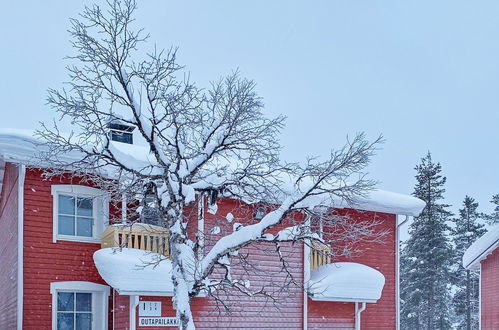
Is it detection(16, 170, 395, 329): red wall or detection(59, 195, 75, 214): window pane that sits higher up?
detection(59, 195, 75, 214): window pane

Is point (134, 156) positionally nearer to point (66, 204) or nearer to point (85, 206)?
point (85, 206)

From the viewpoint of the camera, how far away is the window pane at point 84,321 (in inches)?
537

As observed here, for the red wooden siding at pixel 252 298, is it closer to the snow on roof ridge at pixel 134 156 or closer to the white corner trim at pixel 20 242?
the snow on roof ridge at pixel 134 156

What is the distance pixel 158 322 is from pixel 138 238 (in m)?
1.87

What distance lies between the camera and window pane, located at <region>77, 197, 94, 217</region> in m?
14.0

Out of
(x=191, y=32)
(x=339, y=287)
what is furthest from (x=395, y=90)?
(x=339, y=287)

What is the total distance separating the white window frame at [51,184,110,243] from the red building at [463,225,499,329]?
42.0 feet

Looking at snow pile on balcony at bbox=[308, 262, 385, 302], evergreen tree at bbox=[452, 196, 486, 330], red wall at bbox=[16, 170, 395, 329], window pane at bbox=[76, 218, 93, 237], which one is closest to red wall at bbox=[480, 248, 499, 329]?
red wall at bbox=[16, 170, 395, 329]

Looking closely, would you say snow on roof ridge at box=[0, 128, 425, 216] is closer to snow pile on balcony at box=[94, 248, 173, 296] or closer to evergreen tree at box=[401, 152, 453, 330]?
snow pile on balcony at box=[94, 248, 173, 296]

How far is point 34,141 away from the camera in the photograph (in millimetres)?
12898

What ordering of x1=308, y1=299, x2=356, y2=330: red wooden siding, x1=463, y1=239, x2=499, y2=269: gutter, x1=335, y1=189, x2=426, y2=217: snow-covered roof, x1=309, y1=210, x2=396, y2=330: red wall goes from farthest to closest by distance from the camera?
x1=463, y1=239, x2=499, y2=269: gutter, x1=309, y1=210, x2=396, y2=330: red wall, x1=335, y1=189, x2=426, y2=217: snow-covered roof, x1=308, y1=299, x2=356, y2=330: red wooden siding

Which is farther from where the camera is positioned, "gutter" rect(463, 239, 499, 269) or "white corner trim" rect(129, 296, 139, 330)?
"gutter" rect(463, 239, 499, 269)

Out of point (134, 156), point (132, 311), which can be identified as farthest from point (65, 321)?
point (134, 156)

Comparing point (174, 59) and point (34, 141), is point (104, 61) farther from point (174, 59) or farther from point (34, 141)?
point (34, 141)
